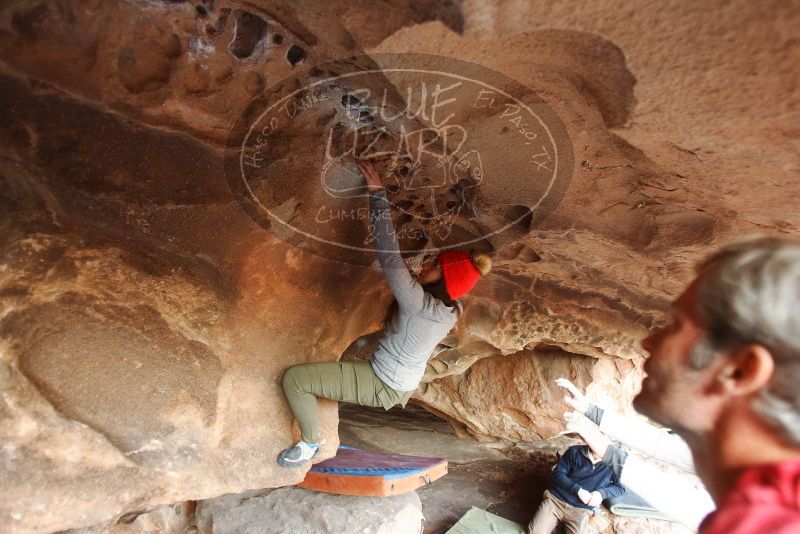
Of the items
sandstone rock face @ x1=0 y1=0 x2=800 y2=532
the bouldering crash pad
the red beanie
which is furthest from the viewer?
the bouldering crash pad

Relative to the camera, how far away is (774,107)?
2.82 feet

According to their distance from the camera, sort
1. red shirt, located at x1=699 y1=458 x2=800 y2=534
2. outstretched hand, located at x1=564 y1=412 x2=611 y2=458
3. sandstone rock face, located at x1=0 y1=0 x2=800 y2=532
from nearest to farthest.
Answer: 1. red shirt, located at x1=699 y1=458 x2=800 y2=534
2. sandstone rock face, located at x1=0 y1=0 x2=800 y2=532
3. outstretched hand, located at x1=564 y1=412 x2=611 y2=458

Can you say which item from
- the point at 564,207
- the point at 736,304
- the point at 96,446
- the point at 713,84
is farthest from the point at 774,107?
the point at 96,446

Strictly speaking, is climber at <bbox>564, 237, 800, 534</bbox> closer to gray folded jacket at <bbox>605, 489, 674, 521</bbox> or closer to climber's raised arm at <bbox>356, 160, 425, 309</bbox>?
climber's raised arm at <bbox>356, 160, 425, 309</bbox>

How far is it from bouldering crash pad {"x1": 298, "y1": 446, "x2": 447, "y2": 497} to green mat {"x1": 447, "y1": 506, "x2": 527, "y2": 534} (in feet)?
1.51

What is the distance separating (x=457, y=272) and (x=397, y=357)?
36 centimetres

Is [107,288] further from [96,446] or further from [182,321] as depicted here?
[96,446]

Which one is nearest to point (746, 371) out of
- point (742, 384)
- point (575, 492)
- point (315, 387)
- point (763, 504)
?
point (742, 384)

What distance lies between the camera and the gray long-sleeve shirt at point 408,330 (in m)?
1.64

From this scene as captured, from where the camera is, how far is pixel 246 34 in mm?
1078

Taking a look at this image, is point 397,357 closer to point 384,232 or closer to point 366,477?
point 384,232

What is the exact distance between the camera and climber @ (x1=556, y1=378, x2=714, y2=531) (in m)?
1.53

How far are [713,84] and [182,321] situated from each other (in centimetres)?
141

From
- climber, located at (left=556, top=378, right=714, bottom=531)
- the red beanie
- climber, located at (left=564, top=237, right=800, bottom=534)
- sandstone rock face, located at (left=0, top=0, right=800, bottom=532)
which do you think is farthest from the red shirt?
the red beanie
